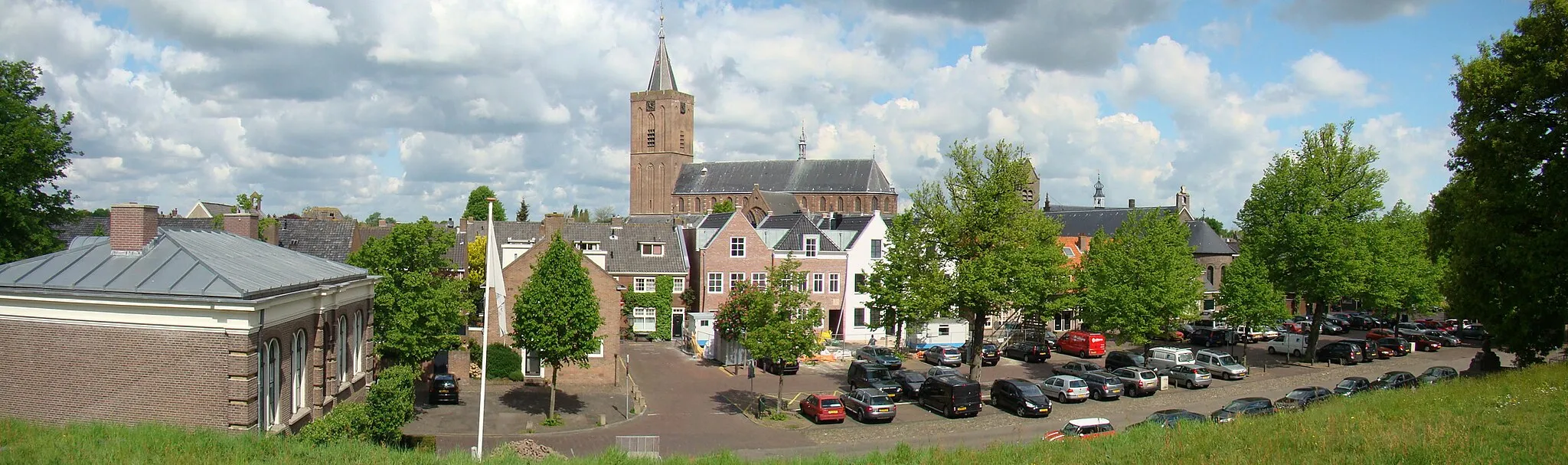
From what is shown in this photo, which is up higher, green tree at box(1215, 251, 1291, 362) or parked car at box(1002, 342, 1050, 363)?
green tree at box(1215, 251, 1291, 362)

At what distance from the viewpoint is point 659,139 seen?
436 ft

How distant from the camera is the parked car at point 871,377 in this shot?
37.4 meters

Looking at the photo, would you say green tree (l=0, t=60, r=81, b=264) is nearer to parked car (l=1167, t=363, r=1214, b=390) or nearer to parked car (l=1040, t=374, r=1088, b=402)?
parked car (l=1040, t=374, r=1088, b=402)

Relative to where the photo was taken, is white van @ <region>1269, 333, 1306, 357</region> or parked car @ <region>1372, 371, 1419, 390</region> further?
white van @ <region>1269, 333, 1306, 357</region>

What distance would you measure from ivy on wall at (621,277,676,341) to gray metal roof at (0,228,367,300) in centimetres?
3299

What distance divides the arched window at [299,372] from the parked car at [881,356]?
25.1 meters

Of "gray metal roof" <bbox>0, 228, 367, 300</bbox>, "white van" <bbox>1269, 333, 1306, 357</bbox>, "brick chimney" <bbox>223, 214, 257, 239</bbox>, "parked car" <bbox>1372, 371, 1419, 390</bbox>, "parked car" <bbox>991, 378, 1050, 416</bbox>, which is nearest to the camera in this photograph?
"gray metal roof" <bbox>0, 228, 367, 300</bbox>

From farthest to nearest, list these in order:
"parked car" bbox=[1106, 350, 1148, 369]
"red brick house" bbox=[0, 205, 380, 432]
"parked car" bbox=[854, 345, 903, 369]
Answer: "parked car" bbox=[854, 345, 903, 369] → "parked car" bbox=[1106, 350, 1148, 369] → "red brick house" bbox=[0, 205, 380, 432]

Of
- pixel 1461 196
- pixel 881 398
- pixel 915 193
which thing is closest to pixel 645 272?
pixel 915 193

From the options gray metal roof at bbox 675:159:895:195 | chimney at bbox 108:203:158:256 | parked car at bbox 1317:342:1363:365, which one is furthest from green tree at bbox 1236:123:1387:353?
gray metal roof at bbox 675:159:895:195

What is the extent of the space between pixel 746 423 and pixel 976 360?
10860mm

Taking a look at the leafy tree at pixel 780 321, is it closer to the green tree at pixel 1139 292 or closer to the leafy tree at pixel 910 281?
the leafy tree at pixel 910 281

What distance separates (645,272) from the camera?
189 feet

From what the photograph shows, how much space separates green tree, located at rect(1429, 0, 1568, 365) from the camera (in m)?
24.5
